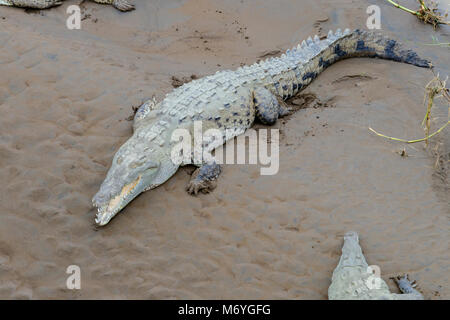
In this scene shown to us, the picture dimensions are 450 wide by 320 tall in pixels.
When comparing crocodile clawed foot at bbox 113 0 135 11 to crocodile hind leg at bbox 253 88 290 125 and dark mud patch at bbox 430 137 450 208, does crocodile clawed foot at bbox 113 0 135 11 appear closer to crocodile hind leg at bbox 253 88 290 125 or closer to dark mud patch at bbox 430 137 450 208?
crocodile hind leg at bbox 253 88 290 125

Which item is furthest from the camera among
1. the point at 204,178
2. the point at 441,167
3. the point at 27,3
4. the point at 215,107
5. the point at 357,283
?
the point at 27,3

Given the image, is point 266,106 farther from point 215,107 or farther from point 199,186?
point 199,186

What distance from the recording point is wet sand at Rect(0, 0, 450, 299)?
388 cm

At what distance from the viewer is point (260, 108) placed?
5.42 meters

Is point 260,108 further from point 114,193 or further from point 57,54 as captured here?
point 57,54

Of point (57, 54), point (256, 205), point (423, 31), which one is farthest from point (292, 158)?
point (423, 31)

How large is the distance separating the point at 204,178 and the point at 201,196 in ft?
0.70

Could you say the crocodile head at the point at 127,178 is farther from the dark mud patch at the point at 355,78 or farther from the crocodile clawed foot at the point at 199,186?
the dark mud patch at the point at 355,78

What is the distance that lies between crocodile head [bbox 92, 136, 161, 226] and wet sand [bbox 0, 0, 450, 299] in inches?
4.9

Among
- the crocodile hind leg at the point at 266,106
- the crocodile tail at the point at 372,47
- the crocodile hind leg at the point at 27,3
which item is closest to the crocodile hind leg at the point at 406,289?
the crocodile hind leg at the point at 266,106

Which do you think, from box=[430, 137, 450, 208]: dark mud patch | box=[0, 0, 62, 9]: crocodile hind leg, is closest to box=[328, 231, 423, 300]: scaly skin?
box=[430, 137, 450, 208]: dark mud patch

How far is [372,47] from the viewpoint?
6.47 meters

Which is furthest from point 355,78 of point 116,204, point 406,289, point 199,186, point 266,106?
point 116,204

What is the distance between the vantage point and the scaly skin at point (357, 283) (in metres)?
3.55
